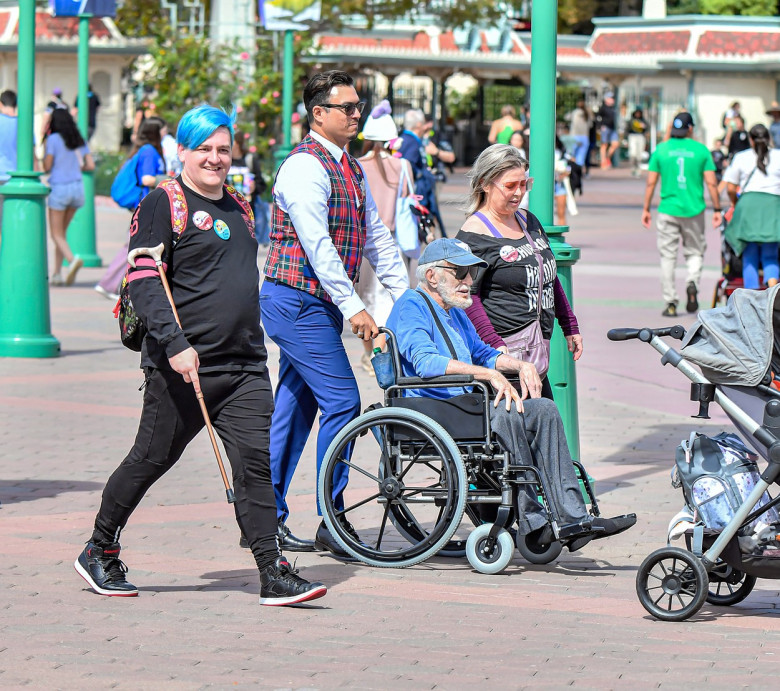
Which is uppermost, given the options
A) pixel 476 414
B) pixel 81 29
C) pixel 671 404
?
pixel 81 29

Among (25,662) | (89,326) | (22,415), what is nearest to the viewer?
(25,662)

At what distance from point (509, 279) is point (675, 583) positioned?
1.71 m

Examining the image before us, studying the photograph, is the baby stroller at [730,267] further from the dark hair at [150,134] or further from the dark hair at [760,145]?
the dark hair at [150,134]

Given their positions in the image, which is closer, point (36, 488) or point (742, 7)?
point (36, 488)

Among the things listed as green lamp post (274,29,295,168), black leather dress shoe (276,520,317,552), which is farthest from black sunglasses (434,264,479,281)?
green lamp post (274,29,295,168)

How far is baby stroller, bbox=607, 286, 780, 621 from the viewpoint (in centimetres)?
556

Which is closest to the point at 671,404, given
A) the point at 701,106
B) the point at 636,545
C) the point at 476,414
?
the point at 636,545

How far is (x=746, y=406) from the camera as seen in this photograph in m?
5.73

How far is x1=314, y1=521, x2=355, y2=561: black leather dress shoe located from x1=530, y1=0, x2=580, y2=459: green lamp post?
64.5 inches

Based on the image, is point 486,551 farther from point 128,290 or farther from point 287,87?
point 287,87


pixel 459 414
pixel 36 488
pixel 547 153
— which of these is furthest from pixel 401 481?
pixel 36 488

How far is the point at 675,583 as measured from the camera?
5.63m

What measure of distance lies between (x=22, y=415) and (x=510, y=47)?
4141 centimetres

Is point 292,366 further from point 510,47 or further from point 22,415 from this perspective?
point 510,47
